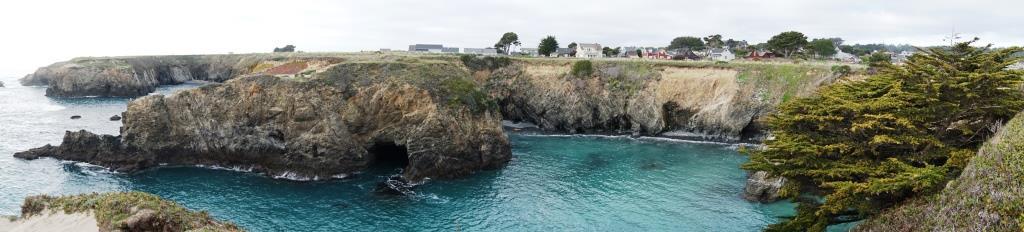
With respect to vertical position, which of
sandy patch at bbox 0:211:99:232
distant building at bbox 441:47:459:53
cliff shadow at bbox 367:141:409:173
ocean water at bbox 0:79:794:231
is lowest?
ocean water at bbox 0:79:794:231

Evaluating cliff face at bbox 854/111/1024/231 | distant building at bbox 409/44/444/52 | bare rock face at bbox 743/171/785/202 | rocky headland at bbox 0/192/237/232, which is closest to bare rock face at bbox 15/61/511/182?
rocky headland at bbox 0/192/237/232

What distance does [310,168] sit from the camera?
153 ft

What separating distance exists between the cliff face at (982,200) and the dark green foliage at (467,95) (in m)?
36.8

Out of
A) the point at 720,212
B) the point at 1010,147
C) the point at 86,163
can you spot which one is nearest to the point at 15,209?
the point at 86,163

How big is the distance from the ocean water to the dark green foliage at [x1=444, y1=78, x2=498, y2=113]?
600 cm

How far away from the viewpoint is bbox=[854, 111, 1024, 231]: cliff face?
1541cm

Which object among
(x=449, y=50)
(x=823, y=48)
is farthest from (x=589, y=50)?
(x=449, y=50)

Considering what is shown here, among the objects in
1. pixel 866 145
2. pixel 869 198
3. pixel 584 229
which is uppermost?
pixel 866 145

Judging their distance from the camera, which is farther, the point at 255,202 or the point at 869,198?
the point at 255,202

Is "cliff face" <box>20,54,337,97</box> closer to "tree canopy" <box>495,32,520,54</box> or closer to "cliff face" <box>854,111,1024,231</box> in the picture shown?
"tree canopy" <box>495,32,520,54</box>

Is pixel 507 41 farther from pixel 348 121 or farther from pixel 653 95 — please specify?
pixel 348 121

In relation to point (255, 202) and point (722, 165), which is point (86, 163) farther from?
point (722, 165)

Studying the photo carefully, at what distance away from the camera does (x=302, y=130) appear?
48.2 m

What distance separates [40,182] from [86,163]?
6.11 m
